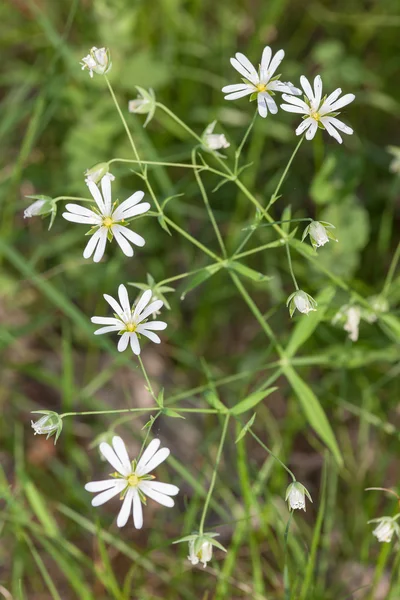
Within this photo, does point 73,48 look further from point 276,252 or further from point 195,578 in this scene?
point 195,578

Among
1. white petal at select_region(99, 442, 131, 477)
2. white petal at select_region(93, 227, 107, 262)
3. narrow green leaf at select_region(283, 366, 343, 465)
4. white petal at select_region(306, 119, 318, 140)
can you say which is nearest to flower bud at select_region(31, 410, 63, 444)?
white petal at select_region(99, 442, 131, 477)

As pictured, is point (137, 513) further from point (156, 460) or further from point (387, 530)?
point (387, 530)

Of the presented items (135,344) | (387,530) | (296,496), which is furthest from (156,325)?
(387,530)

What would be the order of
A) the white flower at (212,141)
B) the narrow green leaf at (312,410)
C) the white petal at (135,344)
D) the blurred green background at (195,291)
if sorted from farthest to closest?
the blurred green background at (195,291), the narrow green leaf at (312,410), the white flower at (212,141), the white petal at (135,344)

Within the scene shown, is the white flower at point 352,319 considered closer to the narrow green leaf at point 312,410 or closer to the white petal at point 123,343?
the narrow green leaf at point 312,410

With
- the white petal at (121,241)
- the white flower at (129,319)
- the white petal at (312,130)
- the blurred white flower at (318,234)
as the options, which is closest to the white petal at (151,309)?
the white flower at (129,319)

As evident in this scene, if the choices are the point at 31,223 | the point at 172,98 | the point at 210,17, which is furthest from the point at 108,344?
the point at 210,17
